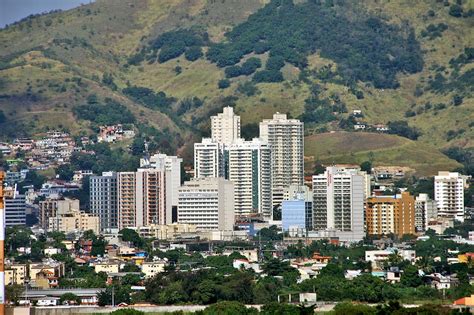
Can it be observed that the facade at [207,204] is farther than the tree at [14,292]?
Yes

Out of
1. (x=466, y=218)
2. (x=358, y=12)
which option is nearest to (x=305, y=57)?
(x=358, y=12)

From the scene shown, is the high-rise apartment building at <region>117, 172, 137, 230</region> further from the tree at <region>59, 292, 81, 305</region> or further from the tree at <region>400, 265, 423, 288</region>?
the tree at <region>59, 292, 81, 305</region>

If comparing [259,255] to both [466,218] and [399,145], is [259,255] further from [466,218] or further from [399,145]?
[399,145]

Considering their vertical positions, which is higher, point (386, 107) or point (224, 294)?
point (386, 107)

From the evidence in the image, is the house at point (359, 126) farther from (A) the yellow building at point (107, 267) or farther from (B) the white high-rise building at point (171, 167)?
(A) the yellow building at point (107, 267)

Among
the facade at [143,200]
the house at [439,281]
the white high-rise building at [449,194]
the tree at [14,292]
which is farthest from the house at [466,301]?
the white high-rise building at [449,194]

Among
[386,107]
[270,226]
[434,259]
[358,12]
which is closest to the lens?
[434,259]
